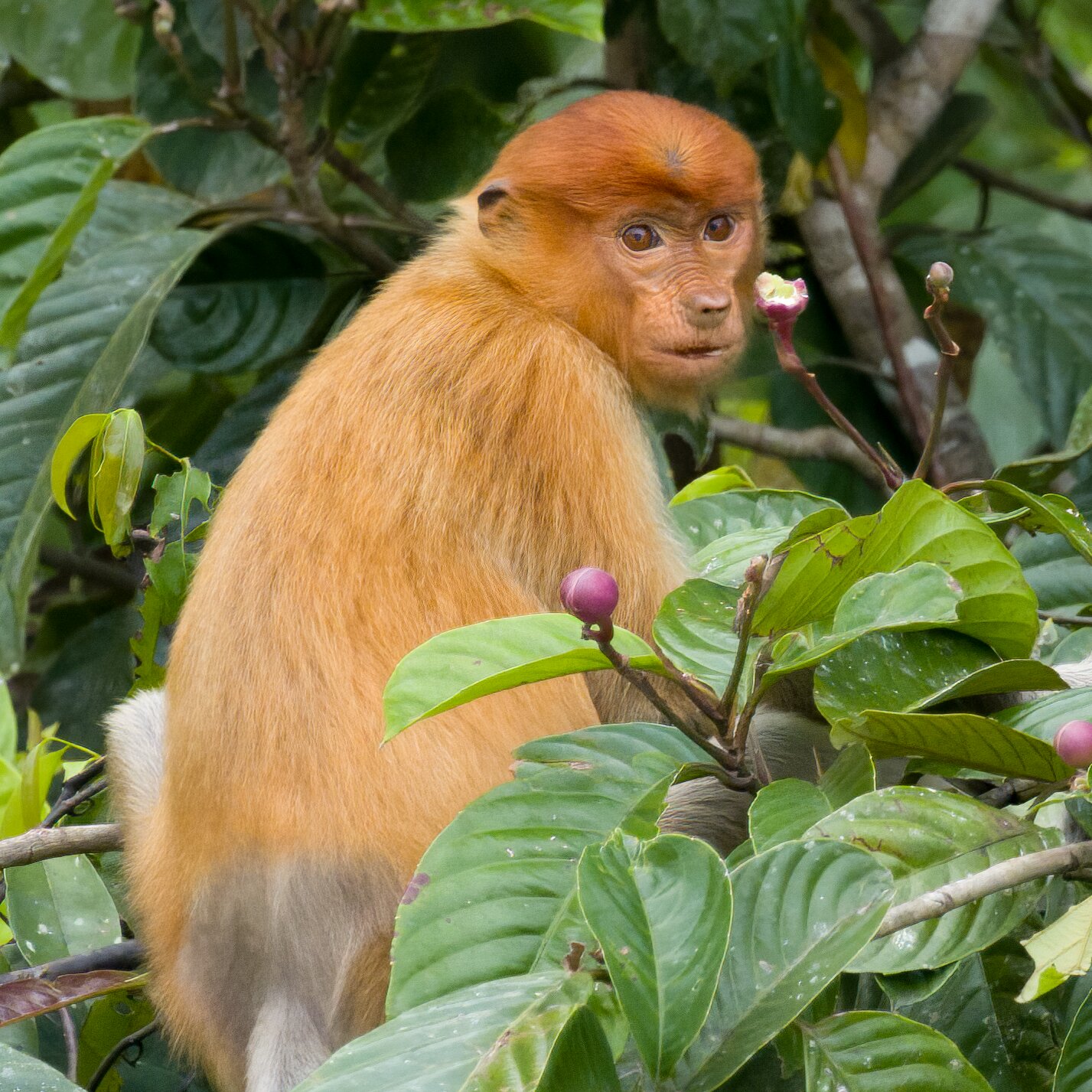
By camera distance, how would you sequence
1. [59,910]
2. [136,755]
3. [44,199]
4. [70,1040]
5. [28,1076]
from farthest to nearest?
[44,199] < [136,755] < [59,910] < [70,1040] < [28,1076]

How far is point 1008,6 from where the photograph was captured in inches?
204

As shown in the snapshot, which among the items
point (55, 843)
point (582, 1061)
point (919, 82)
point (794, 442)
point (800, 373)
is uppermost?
point (800, 373)

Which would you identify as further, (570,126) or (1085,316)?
(1085,316)

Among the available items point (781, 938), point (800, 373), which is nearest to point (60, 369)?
point (800, 373)

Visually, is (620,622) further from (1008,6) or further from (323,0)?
(1008,6)

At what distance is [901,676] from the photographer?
5.79ft

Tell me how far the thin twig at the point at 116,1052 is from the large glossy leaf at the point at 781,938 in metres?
1.33

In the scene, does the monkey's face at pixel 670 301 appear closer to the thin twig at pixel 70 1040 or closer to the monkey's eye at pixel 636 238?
the monkey's eye at pixel 636 238

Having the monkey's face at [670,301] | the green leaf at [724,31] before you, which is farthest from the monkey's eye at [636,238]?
the green leaf at [724,31]

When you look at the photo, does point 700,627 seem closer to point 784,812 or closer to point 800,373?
point 784,812

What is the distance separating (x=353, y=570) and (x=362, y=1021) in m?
0.70

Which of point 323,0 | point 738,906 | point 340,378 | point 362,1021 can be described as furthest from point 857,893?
point 323,0

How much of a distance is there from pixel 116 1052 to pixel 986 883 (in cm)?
166

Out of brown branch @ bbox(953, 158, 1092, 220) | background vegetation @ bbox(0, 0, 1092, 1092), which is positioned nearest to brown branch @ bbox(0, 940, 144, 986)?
background vegetation @ bbox(0, 0, 1092, 1092)
